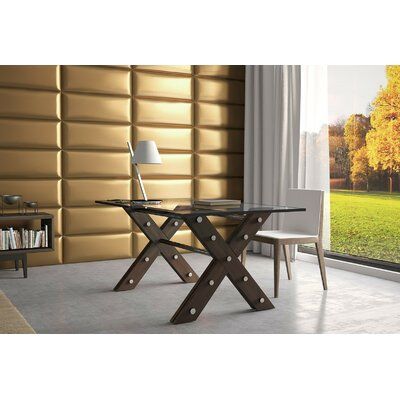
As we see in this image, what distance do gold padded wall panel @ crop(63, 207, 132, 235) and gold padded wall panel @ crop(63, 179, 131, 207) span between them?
0.25 feet

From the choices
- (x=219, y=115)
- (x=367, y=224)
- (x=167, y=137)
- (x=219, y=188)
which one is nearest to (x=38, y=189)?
(x=167, y=137)

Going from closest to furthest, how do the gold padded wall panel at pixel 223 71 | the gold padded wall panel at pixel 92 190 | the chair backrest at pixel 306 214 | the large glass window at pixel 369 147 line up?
1. the chair backrest at pixel 306 214
2. the gold padded wall panel at pixel 92 190
3. the gold padded wall panel at pixel 223 71
4. the large glass window at pixel 369 147

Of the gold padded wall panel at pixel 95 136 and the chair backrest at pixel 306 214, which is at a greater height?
the gold padded wall panel at pixel 95 136

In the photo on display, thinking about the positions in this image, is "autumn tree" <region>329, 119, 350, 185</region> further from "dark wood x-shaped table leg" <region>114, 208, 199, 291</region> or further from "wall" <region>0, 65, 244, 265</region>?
"dark wood x-shaped table leg" <region>114, 208, 199, 291</region>

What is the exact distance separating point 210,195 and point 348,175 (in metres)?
2.56

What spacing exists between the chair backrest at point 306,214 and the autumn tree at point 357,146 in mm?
3183

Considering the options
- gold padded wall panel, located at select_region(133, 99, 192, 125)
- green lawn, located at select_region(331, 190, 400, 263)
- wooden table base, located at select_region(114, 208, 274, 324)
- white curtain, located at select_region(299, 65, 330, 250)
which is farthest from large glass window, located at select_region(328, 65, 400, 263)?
wooden table base, located at select_region(114, 208, 274, 324)

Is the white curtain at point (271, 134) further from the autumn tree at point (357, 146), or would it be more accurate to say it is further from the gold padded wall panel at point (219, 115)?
the autumn tree at point (357, 146)

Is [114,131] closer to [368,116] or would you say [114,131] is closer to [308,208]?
[308,208]

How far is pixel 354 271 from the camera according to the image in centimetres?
488

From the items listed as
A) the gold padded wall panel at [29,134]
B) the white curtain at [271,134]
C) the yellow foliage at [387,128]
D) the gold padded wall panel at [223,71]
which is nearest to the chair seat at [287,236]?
the white curtain at [271,134]

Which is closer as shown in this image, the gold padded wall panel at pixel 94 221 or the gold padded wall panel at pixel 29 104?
the gold padded wall panel at pixel 29 104

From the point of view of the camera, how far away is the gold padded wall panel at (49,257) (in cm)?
500

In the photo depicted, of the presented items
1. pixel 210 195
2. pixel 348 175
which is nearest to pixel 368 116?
pixel 348 175
